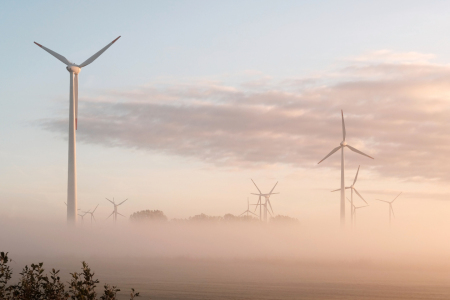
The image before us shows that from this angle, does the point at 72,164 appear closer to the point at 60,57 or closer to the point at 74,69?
the point at 74,69

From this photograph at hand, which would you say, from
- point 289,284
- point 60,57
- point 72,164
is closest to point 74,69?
point 60,57

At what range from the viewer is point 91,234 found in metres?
172

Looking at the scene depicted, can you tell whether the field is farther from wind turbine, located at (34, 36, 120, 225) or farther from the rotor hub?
the rotor hub

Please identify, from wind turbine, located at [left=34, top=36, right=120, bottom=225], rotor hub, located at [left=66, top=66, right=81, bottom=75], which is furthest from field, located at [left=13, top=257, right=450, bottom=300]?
rotor hub, located at [left=66, top=66, right=81, bottom=75]

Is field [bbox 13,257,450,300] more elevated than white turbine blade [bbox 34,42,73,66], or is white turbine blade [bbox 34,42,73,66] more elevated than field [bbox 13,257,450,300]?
white turbine blade [bbox 34,42,73,66]

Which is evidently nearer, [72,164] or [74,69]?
[72,164]

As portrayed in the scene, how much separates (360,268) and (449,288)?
4116 centimetres

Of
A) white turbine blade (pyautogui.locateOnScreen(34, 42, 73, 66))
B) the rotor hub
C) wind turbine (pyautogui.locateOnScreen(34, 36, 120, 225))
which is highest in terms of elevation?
white turbine blade (pyautogui.locateOnScreen(34, 42, 73, 66))

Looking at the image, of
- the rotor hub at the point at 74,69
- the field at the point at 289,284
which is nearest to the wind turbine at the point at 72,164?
the rotor hub at the point at 74,69

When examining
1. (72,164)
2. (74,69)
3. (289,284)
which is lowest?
(289,284)

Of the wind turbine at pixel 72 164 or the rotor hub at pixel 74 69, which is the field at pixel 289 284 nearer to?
the wind turbine at pixel 72 164

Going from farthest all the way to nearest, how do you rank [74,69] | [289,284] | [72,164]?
1. [74,69]
2. [72,164]
3. [289,284]

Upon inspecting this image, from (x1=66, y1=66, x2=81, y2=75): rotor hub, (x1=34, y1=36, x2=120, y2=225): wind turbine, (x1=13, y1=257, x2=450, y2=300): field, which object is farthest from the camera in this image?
(x1=66, y1=66, x2=81, y2=75): rotor hub

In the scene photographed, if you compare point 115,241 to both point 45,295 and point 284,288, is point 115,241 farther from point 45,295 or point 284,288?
point 45,295
